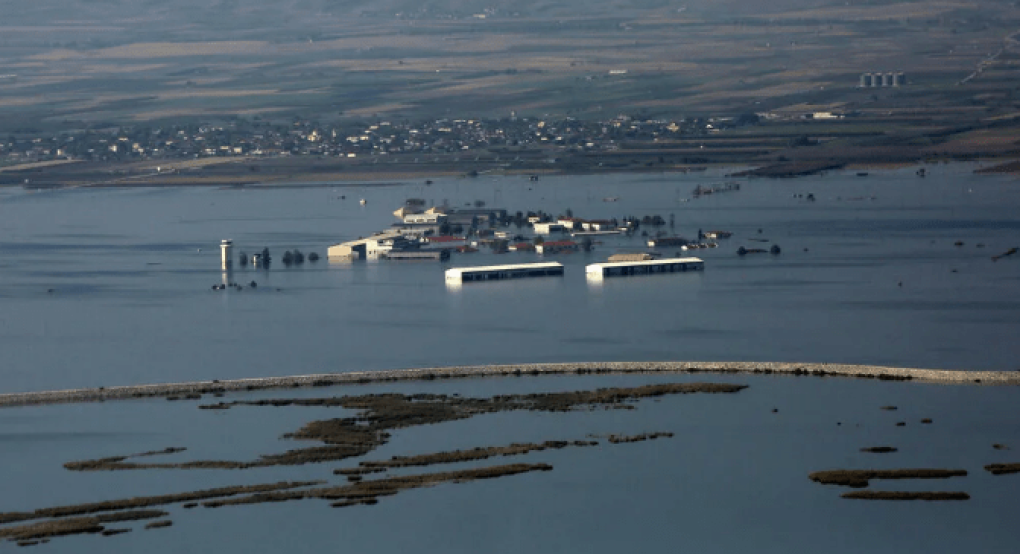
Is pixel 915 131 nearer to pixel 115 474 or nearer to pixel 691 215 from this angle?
pixel 691 215

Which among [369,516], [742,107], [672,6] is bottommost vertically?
[369,516]

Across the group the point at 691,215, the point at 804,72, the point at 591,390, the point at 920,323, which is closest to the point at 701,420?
the point at 591,390

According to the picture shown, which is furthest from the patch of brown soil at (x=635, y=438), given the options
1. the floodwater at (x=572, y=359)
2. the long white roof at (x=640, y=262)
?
the long white roof at (x=640, y=262)

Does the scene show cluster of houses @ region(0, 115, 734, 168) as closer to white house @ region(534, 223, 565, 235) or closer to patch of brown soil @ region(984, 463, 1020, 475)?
white house @ region(534, 223, 565, 235)

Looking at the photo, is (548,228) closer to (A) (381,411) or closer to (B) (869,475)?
(A) (381,411)

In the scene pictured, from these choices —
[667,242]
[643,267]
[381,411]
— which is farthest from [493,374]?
[667,242]
